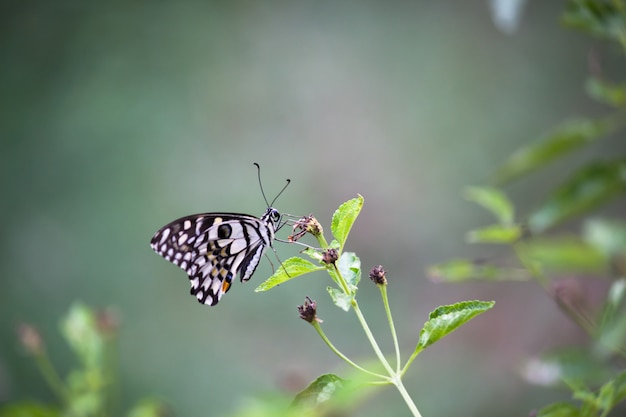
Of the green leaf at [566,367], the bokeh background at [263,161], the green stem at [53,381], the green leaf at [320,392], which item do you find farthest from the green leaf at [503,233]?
the bokeh background at [263,161]

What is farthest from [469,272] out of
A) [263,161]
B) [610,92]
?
[263,161]

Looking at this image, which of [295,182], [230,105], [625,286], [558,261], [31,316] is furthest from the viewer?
[230,105]

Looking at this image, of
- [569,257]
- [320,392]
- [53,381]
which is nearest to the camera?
[320,392]

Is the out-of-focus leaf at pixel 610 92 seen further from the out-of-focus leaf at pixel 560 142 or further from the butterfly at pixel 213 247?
the butterfly at pixel 213 247

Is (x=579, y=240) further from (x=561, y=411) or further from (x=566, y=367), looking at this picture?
(x=561, y=411)

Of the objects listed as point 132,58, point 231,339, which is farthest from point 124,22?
point 231,339

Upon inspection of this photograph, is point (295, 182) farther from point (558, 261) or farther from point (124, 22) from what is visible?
point (558, 261)
